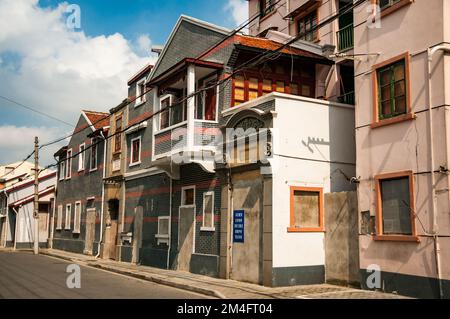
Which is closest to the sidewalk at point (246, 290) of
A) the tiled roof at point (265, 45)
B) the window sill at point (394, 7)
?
the window sill at point (394, 7)

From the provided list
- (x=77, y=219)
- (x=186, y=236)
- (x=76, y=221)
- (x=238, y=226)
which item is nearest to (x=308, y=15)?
(x=238, y=226)

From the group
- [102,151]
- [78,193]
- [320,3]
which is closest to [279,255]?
[320,3]

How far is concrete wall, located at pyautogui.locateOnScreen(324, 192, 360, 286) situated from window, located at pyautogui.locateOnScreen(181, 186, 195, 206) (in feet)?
18.4

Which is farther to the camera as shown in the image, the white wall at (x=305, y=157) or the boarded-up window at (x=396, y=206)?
the white wall at (x=305, y=157)

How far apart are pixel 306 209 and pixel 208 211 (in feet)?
13.2

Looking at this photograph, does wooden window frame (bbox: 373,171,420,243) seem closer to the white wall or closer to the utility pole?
the white wall

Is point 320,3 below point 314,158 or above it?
above

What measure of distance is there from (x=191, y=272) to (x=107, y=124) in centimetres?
1437

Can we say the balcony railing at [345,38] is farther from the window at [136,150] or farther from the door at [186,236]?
the window at [136,150]

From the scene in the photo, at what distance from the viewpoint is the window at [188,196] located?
19022 millimetres

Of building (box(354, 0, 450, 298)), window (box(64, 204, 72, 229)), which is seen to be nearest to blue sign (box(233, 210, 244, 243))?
building (box(354, 0, 450, 298))

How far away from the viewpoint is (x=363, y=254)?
539 inches
